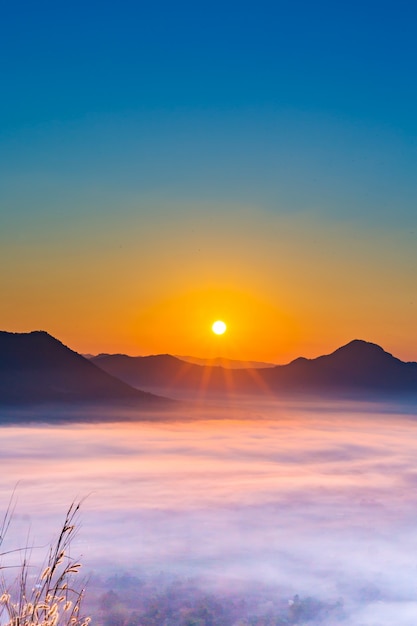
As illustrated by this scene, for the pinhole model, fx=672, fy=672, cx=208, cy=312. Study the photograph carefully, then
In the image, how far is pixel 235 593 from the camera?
134m

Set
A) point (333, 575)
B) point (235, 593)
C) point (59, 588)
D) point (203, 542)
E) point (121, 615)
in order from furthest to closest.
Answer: point (203, 542)
point (333, 575)
point (235, 593)
point (121, 615)
point (59, 588)

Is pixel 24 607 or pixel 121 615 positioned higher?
pixel 24 607

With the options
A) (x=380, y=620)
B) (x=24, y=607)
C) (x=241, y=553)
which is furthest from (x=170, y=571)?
(x=24, y=607)

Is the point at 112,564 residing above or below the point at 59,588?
below

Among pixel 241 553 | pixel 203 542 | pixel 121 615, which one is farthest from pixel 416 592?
pixel 203 542

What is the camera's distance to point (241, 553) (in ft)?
562

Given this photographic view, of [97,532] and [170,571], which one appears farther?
[97,532]

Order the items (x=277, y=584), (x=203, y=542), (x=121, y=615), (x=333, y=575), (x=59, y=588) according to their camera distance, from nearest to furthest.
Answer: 1. (x=59, y=588)
2. (x=121, y=615)
3. (x=277, y=584)
4. (x=333, y=575)
5. (x=203, y=542)

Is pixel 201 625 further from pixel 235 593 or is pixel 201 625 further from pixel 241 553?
pixel 241 553

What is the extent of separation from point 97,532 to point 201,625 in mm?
85385

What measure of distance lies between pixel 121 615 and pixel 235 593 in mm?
43453

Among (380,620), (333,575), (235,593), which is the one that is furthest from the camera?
(333,575)

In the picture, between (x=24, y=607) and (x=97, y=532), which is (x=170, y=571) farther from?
(x=24, y=607)

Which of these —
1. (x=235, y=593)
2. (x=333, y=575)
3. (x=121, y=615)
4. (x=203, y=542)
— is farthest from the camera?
(x=203, y=542)
